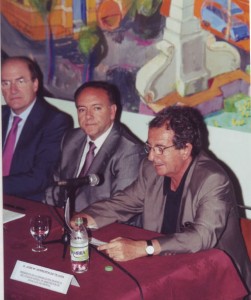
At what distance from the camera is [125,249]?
2.08 metres

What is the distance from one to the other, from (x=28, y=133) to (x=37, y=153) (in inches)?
6.7

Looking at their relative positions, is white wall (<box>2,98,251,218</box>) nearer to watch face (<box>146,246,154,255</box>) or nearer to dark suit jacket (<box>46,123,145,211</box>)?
dark suit jacket (<box>46,123,145,211</box>)

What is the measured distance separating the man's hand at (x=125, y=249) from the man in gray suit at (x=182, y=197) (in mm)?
52

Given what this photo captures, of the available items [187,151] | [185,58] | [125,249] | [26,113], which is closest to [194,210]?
[187,151]

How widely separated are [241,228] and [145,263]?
837 mm

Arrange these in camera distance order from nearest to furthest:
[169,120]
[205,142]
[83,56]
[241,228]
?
[169,120]
[241,228]
[205,142]
[83,56]

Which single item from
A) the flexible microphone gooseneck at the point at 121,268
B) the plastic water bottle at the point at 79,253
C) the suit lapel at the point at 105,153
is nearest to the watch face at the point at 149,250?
the flexible microphone gooseneck at the point at 121,268

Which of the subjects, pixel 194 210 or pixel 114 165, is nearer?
pixel 194 210

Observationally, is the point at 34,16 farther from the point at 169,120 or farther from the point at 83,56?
the point at 169,120

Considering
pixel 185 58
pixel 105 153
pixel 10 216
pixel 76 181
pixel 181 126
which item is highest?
pixel 185 58

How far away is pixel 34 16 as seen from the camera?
167 inches

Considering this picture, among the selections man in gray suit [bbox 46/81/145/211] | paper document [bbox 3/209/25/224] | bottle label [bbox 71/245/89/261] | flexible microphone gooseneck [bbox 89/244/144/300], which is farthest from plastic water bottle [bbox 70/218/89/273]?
man in gray suit [bbox 46/81/145/211]

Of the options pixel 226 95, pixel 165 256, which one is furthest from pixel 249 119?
pixel 165 256

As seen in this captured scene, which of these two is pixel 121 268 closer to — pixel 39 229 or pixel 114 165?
pixel 39 229
